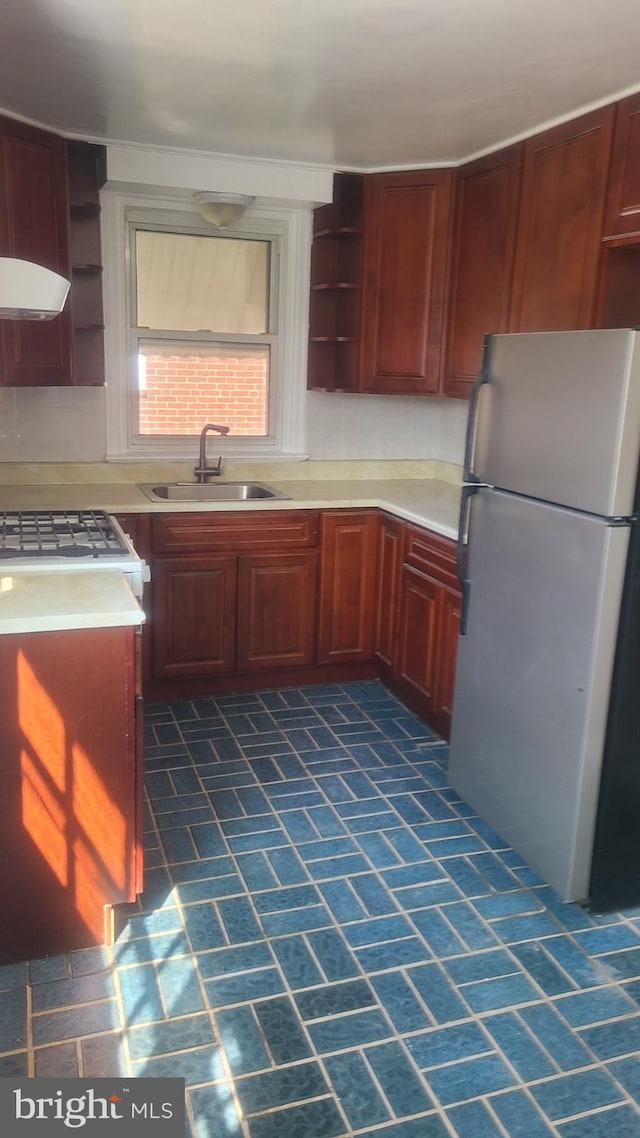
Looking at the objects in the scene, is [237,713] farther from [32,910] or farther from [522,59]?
[522,59]

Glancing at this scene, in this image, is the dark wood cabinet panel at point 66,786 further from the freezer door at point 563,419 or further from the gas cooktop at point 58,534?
the freezer door at point 563,419

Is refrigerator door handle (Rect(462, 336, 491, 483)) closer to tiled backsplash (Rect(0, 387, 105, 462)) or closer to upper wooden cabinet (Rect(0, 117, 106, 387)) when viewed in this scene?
upper wooden cabinet (Rect(0, 117, 106, 387))

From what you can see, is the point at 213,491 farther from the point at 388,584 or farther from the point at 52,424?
the point at 388,584

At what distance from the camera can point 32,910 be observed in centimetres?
215

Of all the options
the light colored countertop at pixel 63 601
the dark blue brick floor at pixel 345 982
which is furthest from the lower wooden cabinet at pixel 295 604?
the light colored countertop at pixel 63 601

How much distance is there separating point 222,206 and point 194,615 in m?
1.77

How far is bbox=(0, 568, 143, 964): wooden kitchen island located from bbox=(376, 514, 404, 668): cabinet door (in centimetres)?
176

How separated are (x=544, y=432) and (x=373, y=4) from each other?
116 centimetres

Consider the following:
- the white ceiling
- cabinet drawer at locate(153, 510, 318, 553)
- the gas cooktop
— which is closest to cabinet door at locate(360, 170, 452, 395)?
the white ceiling

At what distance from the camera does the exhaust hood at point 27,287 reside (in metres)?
2.00

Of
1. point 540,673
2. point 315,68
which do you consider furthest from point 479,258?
point 540,673

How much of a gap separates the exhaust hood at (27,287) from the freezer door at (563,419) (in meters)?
1.30

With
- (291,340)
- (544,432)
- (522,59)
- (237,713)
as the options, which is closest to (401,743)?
(237,713)

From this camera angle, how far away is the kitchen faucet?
12.9 ft
